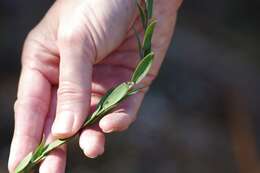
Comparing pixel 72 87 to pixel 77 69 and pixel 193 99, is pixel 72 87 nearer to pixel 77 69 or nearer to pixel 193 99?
pixel 77 69

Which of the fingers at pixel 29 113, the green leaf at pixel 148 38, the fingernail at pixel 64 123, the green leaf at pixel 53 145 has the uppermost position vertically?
the green leaf at pixel 148 38

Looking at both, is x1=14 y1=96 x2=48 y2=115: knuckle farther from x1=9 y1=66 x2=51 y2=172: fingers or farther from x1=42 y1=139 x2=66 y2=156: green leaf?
x1=42 y1=139 x2=66 y2=156: green leaf

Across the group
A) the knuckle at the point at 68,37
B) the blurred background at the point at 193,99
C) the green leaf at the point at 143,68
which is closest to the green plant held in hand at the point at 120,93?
the green leaf at the point at 143,68

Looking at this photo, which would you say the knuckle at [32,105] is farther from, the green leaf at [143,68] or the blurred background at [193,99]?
the blurred background at [193,99]

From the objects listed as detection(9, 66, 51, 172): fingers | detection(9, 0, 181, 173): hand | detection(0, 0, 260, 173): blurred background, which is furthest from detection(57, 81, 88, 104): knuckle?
detection(0, 0, 260, 173): blurred background

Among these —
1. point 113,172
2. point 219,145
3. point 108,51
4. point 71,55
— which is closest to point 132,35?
point 108,51

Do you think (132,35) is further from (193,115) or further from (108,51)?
(193,115)
